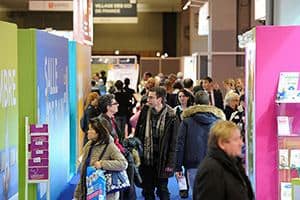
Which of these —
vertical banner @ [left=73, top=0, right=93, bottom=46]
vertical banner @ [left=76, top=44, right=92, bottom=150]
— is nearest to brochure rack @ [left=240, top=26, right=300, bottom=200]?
vertical banner @ [left=76, top=44, right=92, bottom=150]

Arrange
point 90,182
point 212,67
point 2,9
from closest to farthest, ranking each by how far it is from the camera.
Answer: point 90,182 < point 212,67 < point 2,9

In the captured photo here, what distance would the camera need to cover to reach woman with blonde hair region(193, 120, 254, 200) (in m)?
3.73

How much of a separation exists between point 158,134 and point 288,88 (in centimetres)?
157

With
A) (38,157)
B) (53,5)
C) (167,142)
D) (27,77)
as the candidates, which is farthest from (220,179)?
(53,5)

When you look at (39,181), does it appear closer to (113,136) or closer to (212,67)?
(113,136)

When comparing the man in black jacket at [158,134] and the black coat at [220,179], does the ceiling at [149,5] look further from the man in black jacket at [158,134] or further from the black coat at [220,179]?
the black coat at [220,179]

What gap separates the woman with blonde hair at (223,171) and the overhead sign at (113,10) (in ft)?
44.5

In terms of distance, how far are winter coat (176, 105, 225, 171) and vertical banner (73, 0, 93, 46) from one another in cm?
628

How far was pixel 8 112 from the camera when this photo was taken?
5148 millimetres

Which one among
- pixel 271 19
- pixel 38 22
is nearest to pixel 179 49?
pixel 38 22

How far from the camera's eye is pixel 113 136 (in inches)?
248

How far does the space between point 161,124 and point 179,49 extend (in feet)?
74.5

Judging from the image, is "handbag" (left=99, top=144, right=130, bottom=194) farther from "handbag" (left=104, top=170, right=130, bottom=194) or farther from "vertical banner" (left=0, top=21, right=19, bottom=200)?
"vertical banner" (left=0, top=21, right=19, bottom=200)

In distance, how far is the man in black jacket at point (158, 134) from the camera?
7.09 meters
